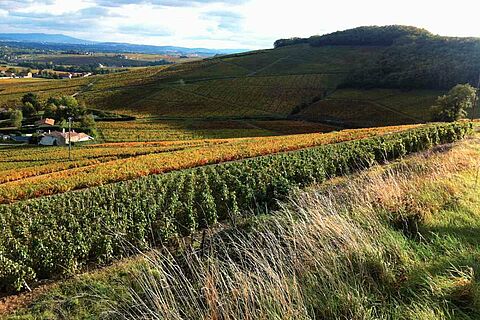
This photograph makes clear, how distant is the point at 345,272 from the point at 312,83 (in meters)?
111

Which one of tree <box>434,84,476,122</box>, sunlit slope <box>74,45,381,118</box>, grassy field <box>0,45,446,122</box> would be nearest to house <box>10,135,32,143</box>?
grassy field <box>0,45,446,122</box>

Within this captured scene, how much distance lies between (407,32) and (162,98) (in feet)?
262

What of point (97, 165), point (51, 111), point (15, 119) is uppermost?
point (97, 165)

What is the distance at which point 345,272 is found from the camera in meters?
4.34

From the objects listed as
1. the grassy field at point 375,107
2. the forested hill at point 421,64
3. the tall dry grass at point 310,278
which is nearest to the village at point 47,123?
the grassy field at point 375,107

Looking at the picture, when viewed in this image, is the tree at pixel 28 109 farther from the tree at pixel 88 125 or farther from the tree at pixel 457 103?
the tree at pixel 457 103

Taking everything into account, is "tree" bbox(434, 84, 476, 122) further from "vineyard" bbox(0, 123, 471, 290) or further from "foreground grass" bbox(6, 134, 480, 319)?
"foreground grass" bbox(6, 134, 480, 319)

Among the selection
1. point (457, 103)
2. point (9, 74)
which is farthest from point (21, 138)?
point (9, 74)

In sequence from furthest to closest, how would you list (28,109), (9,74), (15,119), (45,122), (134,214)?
(9,74) < (28,109) < (15,119) < (45,122) < (134,214)

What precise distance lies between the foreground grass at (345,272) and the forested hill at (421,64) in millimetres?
92630

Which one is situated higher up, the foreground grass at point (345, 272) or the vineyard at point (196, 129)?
the foreground grass at point (345, 272)

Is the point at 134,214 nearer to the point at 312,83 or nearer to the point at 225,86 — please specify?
the point at 312,83

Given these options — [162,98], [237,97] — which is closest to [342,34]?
[237,97]

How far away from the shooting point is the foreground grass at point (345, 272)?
3895 millimetres
